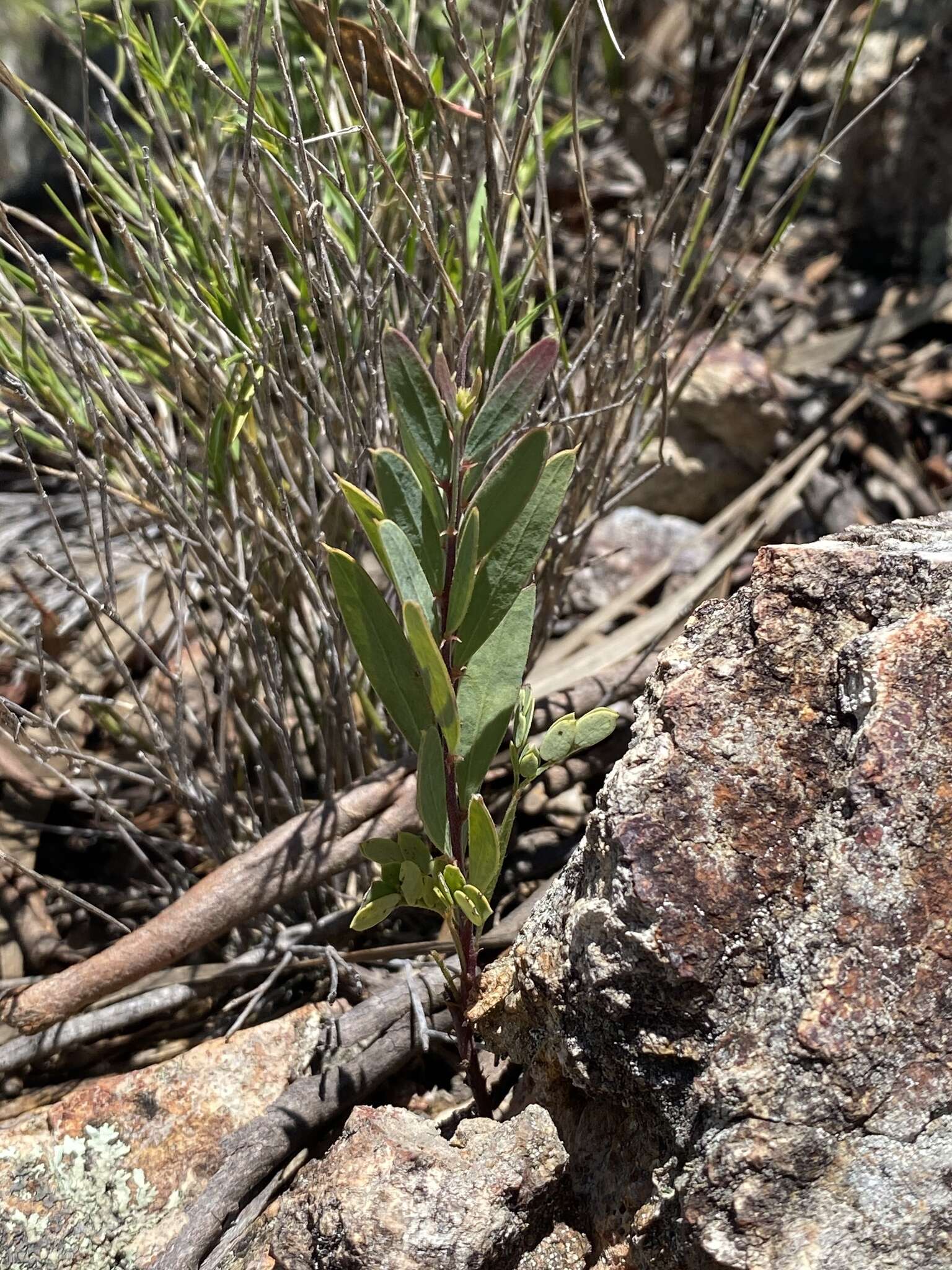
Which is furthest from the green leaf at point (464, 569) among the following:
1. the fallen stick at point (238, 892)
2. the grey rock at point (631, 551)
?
the grey rock at point (631, 551)

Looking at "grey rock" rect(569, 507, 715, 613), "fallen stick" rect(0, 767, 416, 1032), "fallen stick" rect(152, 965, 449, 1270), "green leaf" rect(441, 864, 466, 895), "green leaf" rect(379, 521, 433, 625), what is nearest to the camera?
"green leaf" rect(379, 521, 433, 625)

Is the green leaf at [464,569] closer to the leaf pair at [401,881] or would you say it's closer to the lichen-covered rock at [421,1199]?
the leaf pair at [401,881]

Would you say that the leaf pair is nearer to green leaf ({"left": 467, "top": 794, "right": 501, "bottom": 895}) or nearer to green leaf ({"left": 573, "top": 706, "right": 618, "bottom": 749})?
green leaf ({"left": 467, "top": 794, "right": 501, "bottom": 895})

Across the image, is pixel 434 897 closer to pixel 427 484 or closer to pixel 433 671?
pixel 433 671

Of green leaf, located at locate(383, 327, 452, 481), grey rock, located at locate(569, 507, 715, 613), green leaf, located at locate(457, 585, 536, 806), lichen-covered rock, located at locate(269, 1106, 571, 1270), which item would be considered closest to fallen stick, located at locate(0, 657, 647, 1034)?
green leaf, located at locate(457, 585, 536, 806)

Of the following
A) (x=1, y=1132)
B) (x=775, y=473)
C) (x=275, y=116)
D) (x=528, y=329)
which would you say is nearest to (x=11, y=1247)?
(x=1, y=1132)
